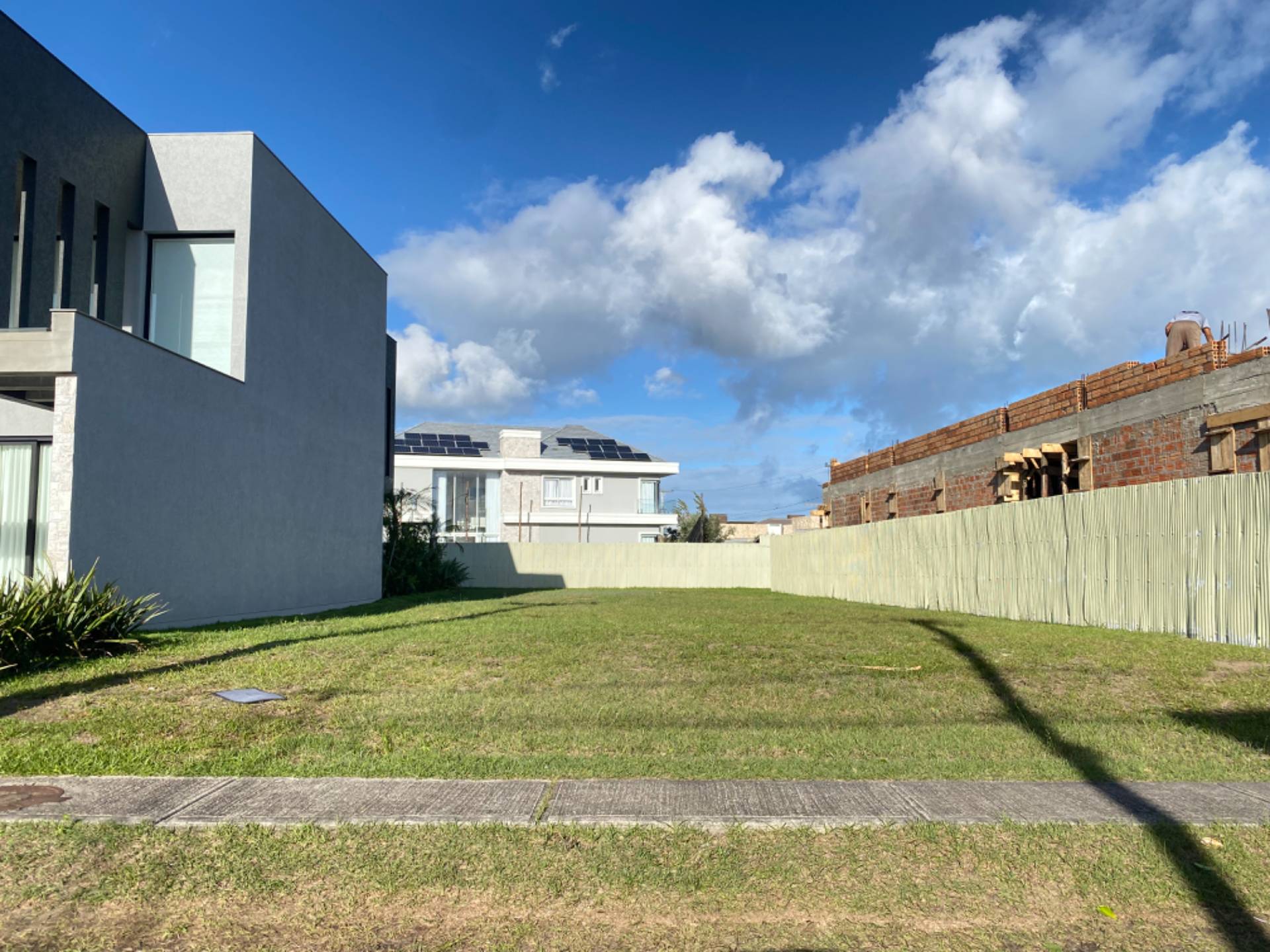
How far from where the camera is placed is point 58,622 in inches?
374

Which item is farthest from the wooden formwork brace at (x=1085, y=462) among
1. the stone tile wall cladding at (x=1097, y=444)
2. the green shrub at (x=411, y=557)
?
the green shrub at (x=411, y=557)

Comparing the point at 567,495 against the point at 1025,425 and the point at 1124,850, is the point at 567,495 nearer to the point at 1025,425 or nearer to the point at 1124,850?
the point at 1025,425

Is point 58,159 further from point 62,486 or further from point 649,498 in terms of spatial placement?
point 649,498

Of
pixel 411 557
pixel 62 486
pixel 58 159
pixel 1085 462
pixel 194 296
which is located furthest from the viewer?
pixel 411 557

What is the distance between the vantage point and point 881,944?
3602mm

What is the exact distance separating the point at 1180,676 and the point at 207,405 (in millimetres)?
13569

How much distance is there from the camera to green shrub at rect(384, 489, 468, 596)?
28.3m

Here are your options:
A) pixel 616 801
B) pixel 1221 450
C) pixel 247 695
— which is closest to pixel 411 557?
pixel 247 695

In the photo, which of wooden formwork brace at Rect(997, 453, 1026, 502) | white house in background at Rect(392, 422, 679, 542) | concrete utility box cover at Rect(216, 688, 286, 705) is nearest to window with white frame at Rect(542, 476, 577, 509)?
white house in background at Rect(392, 422, 679, 542)

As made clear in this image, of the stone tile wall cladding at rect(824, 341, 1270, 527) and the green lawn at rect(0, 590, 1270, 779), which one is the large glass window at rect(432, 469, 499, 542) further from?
the green lawn at rect(0, 590, 1270, 779)

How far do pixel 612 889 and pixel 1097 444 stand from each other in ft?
50.3

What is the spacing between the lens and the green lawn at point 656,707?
606 centimetres

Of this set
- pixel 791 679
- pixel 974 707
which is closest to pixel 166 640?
pixel 791 679

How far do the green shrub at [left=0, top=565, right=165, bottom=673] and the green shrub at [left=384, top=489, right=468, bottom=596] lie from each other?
16.4 m
